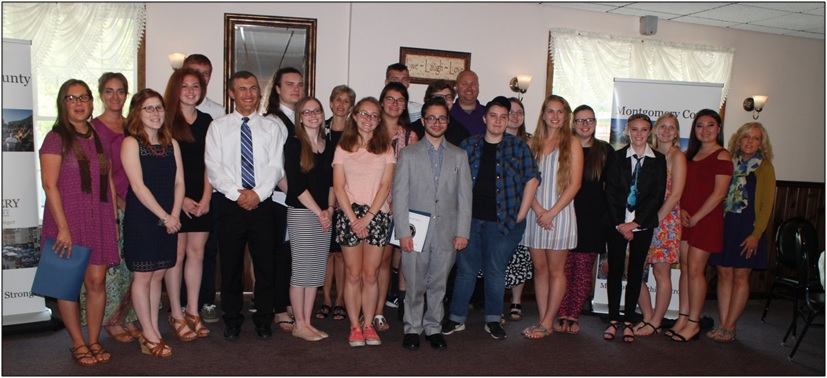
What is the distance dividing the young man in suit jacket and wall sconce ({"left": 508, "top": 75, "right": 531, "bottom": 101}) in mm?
3450

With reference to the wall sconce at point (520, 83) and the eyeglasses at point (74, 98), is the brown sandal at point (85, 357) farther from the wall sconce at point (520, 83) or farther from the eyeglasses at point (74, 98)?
the wall sconce at point (520, 83)

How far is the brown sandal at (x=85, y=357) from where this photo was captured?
3.16 m

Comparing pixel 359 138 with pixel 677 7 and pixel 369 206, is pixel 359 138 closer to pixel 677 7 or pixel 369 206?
pixel 369 206

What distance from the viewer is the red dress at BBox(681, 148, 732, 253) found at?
3.87 metres

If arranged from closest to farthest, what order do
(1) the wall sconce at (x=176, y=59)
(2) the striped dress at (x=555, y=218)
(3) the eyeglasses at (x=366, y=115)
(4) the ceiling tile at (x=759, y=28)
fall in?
(3) the eyeglasses at (x=366, y=115), (2) the striped dress at (x=555, y=218), (1) the wall sconce at (x=176, y=59), (4) the ceiling tile at (x=759, y=28)

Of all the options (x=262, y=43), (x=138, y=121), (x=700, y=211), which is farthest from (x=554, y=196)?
(x=262, y=43)

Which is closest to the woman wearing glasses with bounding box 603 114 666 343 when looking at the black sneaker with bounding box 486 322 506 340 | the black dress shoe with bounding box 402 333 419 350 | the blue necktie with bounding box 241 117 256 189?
the black sneaker with bounding box 486 322 506 340

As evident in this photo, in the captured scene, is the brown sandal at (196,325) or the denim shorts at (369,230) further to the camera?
the brown sandal at (196,325)

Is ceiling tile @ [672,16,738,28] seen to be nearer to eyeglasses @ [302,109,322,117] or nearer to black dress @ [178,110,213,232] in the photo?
eyeglasses @ [302,109,322,117]

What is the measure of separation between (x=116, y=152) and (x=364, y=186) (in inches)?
53.1

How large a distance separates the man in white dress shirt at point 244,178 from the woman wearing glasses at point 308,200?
11 centimetres

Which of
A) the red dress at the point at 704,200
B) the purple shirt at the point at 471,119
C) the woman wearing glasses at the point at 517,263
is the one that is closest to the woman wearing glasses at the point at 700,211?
the red dress at the point at 704,200

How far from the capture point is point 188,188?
3.47m

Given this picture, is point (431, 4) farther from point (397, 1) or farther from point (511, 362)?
point (511, 362)
